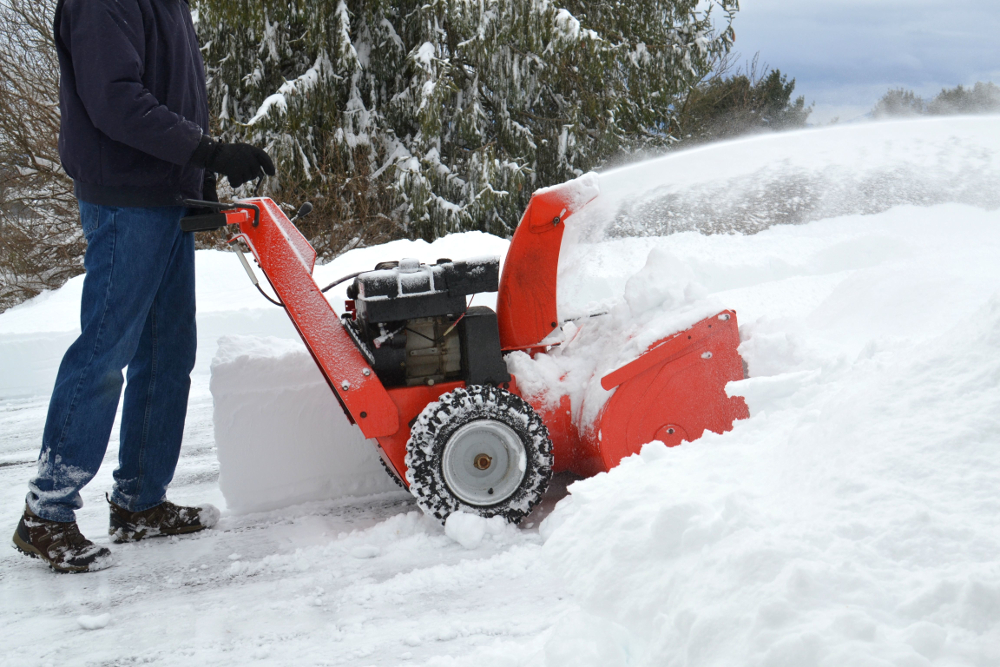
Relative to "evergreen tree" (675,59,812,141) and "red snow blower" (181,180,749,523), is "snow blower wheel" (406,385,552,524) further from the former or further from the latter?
"evergreen tree" (675,59,812,141)

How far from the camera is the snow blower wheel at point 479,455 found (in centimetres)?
229

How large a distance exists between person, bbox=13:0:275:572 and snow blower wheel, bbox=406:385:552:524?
0.89 metres

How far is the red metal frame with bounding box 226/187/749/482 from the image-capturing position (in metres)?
A: 2.31

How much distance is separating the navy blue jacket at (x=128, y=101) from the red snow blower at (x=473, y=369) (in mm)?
174

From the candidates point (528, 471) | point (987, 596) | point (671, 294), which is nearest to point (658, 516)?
point (987, 596)

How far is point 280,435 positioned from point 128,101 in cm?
117

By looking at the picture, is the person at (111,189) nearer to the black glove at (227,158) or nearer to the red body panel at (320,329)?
the black glove at (227,158)

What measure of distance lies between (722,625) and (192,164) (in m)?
1.86

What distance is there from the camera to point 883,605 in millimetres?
1242

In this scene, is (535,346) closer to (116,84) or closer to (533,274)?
(533,274)

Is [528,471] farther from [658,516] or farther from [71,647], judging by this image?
[71,647]

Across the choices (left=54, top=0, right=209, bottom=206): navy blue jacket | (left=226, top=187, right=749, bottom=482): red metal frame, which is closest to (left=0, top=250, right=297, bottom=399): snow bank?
(left=54, top=0, right=209, bottom=206): navy blue jacket

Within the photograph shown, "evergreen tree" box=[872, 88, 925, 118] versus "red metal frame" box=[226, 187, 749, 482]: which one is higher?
"evergreen tree" box=[872, 88, 925, 118]

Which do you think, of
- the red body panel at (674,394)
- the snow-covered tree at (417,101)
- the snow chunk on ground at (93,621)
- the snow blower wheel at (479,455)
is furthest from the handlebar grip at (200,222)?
the snow-covered tree at (417,101)
